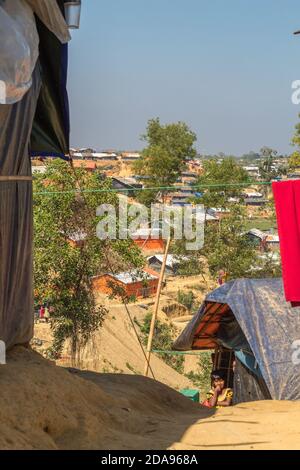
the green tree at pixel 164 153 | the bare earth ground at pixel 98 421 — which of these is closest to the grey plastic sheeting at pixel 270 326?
the bare earth ground at pixel 98 421

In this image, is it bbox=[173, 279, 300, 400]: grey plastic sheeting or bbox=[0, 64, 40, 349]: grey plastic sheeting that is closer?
bbox=[0, 64, 40, 349]: grey plastic sheeting

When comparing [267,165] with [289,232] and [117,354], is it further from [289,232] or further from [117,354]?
[289,232]

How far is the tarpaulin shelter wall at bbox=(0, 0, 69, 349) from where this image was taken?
5441 millimetres

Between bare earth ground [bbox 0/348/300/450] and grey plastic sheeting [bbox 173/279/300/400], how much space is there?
239 cm

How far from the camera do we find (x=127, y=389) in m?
6.34

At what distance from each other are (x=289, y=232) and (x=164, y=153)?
36.6 meters

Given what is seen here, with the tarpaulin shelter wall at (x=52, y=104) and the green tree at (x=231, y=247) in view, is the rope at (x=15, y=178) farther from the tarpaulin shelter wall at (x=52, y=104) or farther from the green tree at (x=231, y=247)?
the green tree at (x=231, y=247)

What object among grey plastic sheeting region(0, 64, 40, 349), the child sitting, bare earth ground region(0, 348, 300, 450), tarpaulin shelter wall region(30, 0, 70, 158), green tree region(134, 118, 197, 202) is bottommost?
the child sitting

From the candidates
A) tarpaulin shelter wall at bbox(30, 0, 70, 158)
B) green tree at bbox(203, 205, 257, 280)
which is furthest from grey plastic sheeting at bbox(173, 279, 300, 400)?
green tree at bbox(203, 205, 257, 280)

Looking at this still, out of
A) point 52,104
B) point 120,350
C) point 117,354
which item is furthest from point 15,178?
point 120,350

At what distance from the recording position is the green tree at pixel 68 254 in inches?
583

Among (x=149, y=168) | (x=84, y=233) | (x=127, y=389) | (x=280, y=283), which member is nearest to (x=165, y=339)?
(x=84, y=233)

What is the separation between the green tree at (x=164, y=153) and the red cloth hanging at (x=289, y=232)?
3503cm

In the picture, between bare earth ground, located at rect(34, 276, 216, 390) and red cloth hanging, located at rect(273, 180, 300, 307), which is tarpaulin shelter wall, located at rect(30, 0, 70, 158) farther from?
bare earth ground, located at rect(34, 276, 216, 390)
